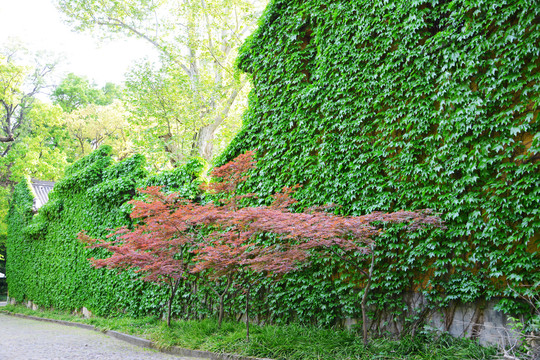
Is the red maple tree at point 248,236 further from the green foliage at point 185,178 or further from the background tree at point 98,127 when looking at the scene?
the background tree at point 98,127

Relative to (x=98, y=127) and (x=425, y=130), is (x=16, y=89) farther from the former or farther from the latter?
(x=425, y=130)

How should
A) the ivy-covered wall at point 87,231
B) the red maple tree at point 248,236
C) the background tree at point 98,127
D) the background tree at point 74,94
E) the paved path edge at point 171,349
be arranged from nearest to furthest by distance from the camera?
the red maple tree at point 248,236, the paved path edge at point 171,349, the ivy-covered wall at point 87,231, the background tree at point 98,127, the background tree at point 74,94

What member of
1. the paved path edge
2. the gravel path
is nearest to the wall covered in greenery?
the paved path edge

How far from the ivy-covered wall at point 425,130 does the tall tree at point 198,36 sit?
9.58 m

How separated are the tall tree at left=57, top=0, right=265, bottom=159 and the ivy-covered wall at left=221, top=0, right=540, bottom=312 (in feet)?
31.4

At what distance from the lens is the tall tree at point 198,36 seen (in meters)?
16.9

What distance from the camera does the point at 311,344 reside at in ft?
17.3

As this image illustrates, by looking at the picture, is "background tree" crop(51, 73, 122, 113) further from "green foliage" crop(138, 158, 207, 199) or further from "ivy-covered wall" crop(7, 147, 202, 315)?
"green foliage" crop(138, 158, 207, 199)

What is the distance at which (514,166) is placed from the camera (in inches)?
185

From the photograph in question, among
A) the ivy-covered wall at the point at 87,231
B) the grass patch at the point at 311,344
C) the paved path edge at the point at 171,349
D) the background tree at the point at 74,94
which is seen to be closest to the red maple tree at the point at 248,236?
the grass patch at the point at 311,344

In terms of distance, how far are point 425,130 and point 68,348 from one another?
6541mm

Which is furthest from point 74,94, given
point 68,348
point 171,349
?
point 171,349

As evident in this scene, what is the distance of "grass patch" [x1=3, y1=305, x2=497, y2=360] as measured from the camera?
4676mm

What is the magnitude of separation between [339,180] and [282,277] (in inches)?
78.6
